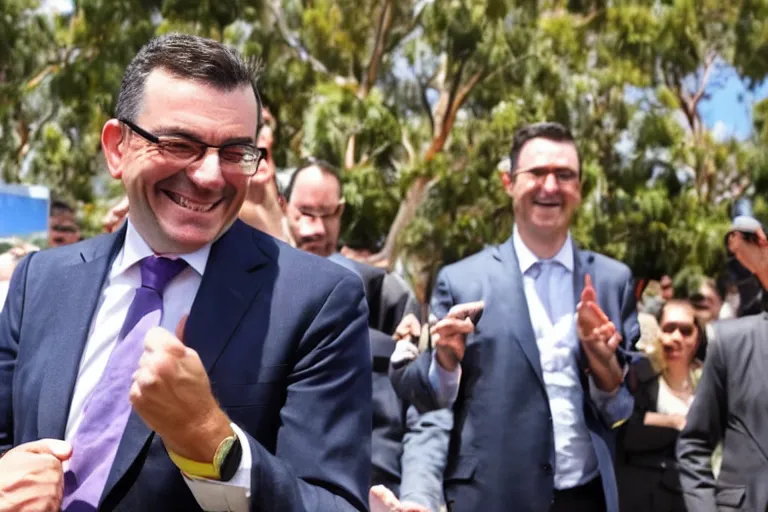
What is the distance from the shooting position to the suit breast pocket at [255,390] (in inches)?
79.7

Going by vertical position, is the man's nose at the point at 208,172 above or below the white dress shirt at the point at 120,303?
above

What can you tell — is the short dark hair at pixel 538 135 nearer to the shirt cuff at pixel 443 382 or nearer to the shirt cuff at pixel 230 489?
the shirt cuff at pixel 443 382

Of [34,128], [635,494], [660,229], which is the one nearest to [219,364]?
[635,494]

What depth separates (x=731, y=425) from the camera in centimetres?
418

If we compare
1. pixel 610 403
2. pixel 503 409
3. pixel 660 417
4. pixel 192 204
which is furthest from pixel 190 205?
pixel 660 417

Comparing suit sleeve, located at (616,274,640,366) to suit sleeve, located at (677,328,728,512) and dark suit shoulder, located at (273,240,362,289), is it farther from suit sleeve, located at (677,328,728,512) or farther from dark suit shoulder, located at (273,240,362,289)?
dark suit shoulder, located at (273,240,362,289)

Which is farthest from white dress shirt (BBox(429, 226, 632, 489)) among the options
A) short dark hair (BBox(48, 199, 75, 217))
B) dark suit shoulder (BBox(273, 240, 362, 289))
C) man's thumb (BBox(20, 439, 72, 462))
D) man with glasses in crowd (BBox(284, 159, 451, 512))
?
short dark hair (BBox(48, 199, 75, 217))

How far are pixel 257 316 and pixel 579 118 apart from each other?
16068 millimetres

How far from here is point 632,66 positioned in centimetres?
1944

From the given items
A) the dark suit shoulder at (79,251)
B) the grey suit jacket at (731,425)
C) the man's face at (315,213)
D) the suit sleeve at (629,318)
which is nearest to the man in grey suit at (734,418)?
the grey suit jacket at (731,425)

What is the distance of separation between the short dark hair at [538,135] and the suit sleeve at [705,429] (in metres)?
0.93

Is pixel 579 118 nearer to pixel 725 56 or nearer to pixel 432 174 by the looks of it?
pixel 432 174

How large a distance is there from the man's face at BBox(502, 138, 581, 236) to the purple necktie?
7.65ft

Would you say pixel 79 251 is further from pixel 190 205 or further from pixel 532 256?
pixel 532 256
